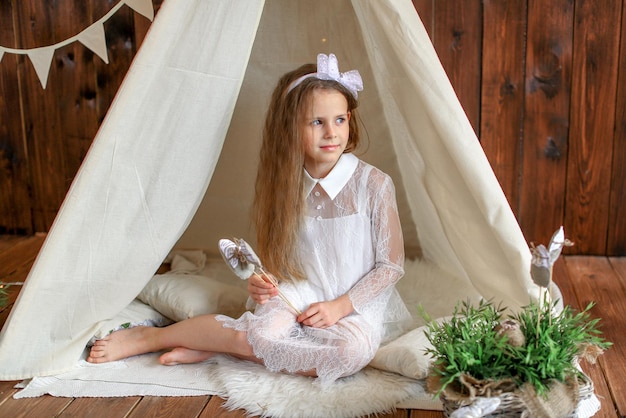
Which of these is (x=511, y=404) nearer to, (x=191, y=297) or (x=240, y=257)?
(x=240, y=257)

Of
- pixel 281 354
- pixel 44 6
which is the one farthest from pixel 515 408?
pixel 44 6

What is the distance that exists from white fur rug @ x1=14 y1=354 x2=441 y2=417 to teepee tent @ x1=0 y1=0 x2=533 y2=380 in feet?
0.30

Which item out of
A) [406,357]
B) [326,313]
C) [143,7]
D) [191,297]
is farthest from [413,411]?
[143,7]

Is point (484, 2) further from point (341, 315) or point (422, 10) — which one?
point (341, 315)

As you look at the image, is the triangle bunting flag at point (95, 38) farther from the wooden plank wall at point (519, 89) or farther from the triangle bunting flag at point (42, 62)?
the wooden plank wall at point (519, 89)

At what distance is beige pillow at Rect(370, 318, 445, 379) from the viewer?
1853 mm

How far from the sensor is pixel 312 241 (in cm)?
203

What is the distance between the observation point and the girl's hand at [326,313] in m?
1.93

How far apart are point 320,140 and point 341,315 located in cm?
44

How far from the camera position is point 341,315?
195 centimetres

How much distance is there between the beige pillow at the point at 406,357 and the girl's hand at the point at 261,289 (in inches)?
11.8

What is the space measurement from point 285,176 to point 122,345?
1.99 feet

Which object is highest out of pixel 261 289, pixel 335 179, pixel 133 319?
pixel 335 179

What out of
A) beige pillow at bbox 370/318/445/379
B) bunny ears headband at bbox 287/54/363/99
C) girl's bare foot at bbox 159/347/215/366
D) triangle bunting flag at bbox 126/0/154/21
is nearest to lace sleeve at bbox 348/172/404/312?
beige pillow at bbox 370/318/445/379
